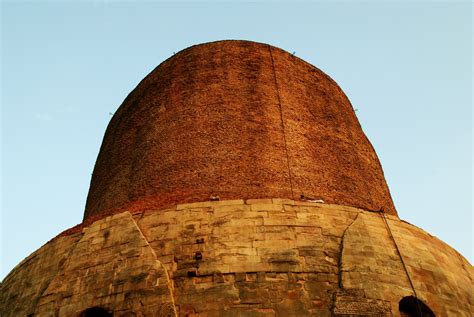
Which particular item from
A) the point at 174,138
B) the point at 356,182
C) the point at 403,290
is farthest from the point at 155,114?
the point at 403,290

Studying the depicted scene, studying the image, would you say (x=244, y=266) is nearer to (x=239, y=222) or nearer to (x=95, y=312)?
(x=239, y=222)

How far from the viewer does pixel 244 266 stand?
657 cm

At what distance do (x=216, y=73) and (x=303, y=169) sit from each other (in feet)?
9.17

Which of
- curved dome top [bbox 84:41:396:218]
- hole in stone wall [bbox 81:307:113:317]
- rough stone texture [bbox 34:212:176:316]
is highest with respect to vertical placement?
curved dome top [bbox 84:41:396:218]

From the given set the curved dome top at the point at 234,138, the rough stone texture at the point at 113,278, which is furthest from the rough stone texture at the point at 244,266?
the curved dome top at the point at 234,138

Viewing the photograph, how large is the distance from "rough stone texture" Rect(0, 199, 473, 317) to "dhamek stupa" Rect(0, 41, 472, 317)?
0.06ft

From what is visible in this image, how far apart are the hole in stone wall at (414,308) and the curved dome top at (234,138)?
200 cm

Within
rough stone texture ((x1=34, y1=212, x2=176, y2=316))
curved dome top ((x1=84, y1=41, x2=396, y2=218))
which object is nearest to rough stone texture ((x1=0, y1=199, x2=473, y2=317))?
rough stone texture ((x1=34, y1=212, x2=176, y2=316))

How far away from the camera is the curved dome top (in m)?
8.37

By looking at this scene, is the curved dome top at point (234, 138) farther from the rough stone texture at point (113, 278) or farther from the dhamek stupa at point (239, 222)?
the rough stone texture at point (113, 278)

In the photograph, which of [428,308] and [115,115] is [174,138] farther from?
[428,308]

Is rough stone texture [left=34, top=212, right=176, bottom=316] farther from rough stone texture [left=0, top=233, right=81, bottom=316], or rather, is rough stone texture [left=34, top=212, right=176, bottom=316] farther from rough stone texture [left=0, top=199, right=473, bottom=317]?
rough stone texture [left=0, top=233, right=81, bottom=316]

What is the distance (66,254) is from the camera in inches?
304

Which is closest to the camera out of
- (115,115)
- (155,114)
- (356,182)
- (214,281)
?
(214,281)
